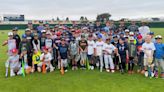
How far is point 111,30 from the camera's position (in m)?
12.9

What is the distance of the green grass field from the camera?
885cm

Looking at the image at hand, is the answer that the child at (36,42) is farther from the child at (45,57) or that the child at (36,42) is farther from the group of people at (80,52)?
the child at (45,57)

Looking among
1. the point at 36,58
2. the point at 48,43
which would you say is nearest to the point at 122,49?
the point at 48,43

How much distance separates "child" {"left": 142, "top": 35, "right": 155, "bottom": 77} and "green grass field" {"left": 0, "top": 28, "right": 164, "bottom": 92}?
35cm

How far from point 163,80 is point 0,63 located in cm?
784

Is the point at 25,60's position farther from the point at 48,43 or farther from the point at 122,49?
the point at 122,49

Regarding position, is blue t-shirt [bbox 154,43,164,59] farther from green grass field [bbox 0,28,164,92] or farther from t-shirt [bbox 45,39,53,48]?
t-shirt [bbox 45,39,53,48]

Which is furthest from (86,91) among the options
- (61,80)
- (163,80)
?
(163,80)

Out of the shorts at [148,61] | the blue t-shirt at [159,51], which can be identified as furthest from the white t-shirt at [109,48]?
the blue t-shirt at [159,51]

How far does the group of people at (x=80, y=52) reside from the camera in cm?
1096

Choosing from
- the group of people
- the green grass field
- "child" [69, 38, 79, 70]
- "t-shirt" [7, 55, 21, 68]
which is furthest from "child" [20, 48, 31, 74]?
"child" [69, 38, 79, 70]

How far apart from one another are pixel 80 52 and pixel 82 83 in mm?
2558

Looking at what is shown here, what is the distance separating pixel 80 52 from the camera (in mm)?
11836

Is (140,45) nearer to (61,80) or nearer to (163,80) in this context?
(163,80)
